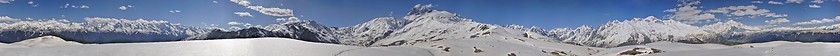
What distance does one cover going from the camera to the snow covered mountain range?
40.4 ft

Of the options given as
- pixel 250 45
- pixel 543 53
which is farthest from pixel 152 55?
pixel 543 53

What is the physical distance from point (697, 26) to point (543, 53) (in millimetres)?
2946

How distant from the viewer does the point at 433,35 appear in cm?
1526

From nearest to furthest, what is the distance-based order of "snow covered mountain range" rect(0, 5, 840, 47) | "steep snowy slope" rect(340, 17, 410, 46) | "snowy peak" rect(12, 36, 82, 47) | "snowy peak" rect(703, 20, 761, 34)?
1. "snowy peak" rect(12, 36, 82, 47)
2. "snow covered mountain range" rect(0, 5, 840, 47)
3. "snowy peak" rect(703, 20, 761, 34)
4. "steep snowy slope" rect(340, 17, 410, 46)

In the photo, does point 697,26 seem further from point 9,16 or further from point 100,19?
point 9,16

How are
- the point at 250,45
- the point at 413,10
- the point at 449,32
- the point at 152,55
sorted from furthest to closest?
the point at 449,32 < the point at 413,10 < the point at 250,45 < the point at 152,55

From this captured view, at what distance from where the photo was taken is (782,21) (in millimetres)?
13398

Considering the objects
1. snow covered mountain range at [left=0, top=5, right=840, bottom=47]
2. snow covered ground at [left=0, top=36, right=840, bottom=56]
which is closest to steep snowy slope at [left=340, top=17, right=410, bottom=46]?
snow covered mountain range at [left=0, top=5, right=840, bottom=47]

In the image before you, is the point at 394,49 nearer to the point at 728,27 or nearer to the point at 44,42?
the point at 44,42

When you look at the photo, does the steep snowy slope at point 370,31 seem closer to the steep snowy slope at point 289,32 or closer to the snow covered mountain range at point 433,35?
the snow covered mountain range at point 433,35

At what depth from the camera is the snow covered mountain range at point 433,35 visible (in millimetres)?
12328

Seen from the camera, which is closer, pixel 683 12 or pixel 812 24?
pixel 812 24

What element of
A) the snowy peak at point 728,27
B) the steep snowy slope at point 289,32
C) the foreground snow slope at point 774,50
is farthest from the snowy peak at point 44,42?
the snowy peak at point 728,27

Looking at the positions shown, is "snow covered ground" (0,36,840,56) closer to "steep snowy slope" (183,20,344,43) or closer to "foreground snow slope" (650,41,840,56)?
"foreground snow slope" (650,41,840,56)
